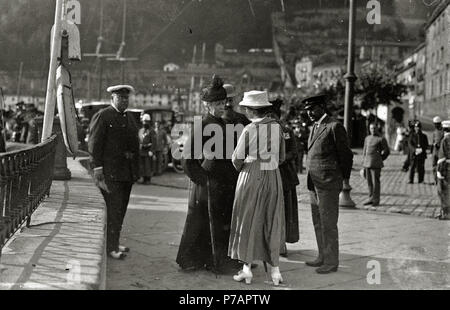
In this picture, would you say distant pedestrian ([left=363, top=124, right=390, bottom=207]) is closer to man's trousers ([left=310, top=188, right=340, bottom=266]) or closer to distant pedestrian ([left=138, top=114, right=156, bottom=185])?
man's trousers ([left=310, top=188, right=340, bottom=266])

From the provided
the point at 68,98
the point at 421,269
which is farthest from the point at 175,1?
the point at 421,269

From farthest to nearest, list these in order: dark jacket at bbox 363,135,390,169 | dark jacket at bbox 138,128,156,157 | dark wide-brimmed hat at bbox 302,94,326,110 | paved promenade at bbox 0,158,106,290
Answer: dark jacket at bbox 138,128,156,157, dark jacket at bbox 363,135,390,169, dark wide-brimmed hat at bbox 302,94,326,110, paved promenade at bbox 0,158,106,290

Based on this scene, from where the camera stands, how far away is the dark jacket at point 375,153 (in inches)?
442

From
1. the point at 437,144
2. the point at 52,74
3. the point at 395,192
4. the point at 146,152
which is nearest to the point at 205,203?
the point at 52,74

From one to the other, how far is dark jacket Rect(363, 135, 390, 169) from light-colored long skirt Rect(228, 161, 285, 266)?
21.6ft

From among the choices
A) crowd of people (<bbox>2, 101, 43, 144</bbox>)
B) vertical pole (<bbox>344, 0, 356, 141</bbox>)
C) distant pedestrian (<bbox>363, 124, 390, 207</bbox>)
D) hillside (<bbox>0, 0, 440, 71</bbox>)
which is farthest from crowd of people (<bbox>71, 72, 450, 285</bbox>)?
crowd of people (<bbox>2, 101, 43, 144</bbox>)

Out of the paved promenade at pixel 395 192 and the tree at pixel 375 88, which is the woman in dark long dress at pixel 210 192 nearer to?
the paved promenade at pixel 395 192

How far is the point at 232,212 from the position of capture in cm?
541

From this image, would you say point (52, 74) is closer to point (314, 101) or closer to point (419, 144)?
point (314, 101)

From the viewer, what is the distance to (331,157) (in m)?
5.76

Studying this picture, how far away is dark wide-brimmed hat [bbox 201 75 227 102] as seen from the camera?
5.47 meters

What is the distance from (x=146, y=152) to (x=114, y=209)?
8.98 meters

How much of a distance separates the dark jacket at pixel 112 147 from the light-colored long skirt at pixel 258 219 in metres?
1.58
